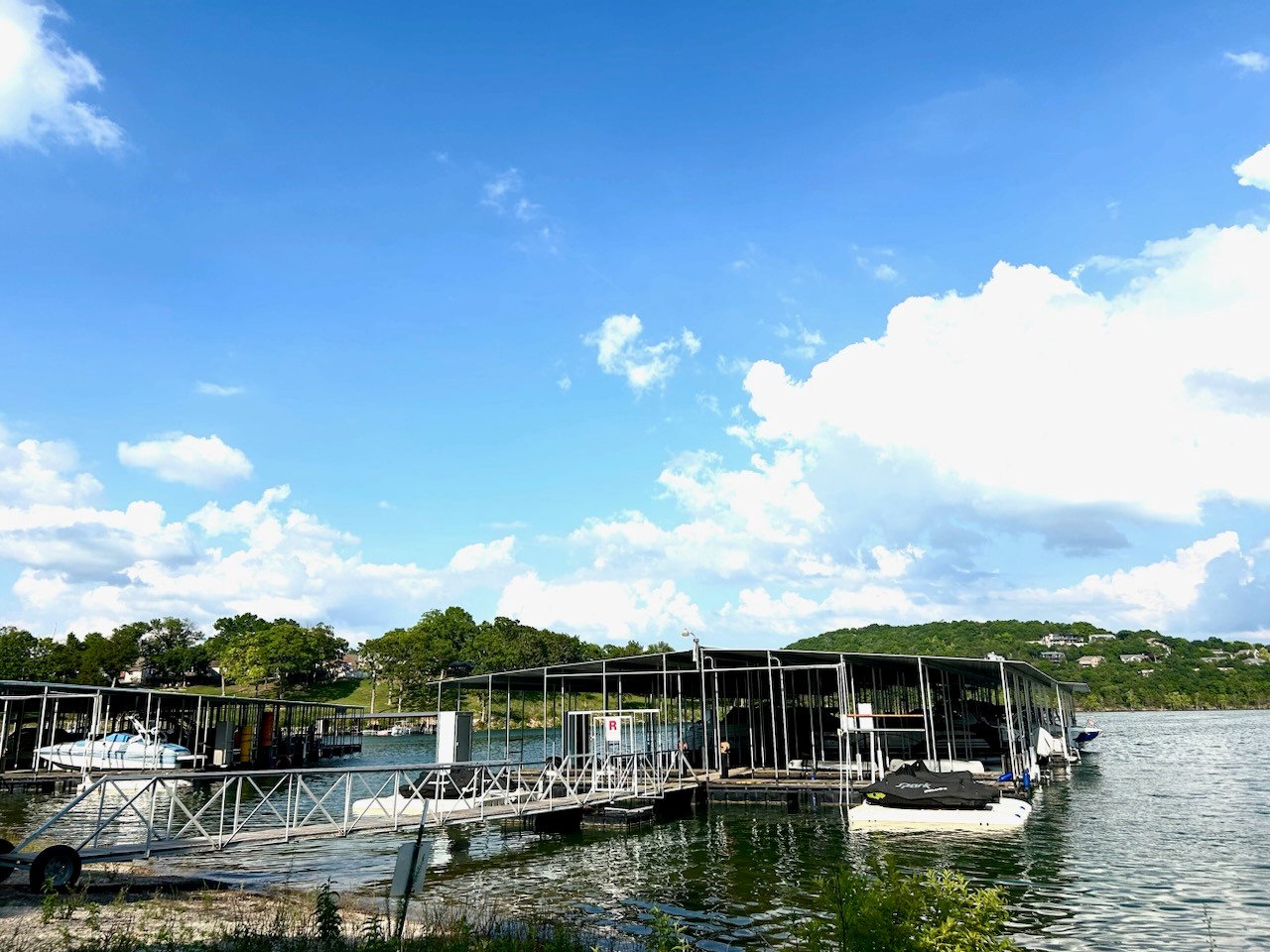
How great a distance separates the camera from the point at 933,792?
27.5 m

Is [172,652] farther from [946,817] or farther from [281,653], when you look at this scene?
[946,817]

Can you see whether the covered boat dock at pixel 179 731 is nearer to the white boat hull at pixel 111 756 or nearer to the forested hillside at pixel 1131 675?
the white boat hull at pixel 111 756

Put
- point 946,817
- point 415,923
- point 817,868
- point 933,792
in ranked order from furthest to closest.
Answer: point 933,792 < point 946,817 < point 817,868 < point 415,923

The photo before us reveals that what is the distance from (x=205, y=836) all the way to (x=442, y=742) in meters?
14.1

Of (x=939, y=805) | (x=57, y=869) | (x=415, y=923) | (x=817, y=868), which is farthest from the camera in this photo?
(x=939, y=805)

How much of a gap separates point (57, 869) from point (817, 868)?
16.1 metres

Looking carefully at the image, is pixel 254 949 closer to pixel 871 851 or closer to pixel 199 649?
pixel 871 851

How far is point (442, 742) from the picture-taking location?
106 feet

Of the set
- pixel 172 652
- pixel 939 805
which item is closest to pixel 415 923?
pixel 939 805

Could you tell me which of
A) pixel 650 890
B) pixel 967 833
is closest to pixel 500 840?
pixel 650 890

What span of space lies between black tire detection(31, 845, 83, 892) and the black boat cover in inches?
869

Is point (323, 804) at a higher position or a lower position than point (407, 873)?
lower

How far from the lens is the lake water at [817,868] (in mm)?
15938

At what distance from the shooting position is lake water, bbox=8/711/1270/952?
15938 millimetres
